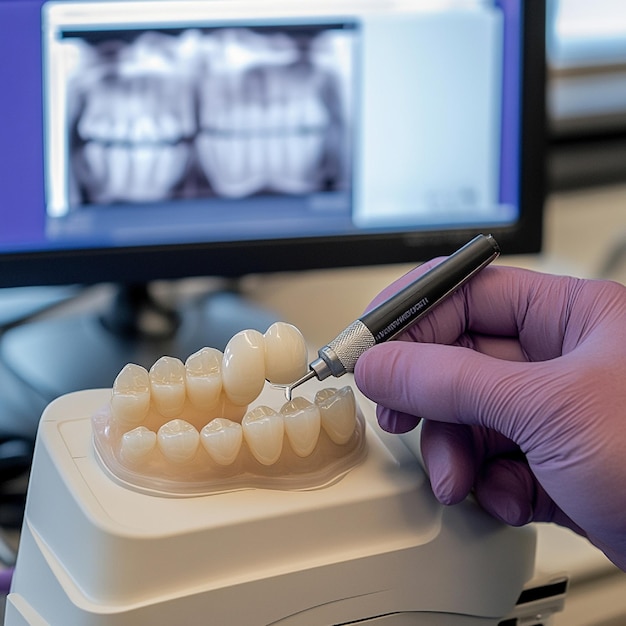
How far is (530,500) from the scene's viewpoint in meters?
0.51

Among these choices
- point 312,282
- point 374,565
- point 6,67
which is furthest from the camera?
point 312,282

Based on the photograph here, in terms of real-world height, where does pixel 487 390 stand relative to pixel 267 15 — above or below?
below

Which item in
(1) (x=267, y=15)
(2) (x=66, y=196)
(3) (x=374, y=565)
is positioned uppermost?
(1) (x=267, y=15)

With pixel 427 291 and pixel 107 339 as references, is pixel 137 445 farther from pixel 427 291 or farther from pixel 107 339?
pixel 107 339

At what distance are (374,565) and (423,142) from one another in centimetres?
42

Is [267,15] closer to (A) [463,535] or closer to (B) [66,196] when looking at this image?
(B) [66,196]

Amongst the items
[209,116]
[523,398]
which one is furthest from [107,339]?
[523,398]

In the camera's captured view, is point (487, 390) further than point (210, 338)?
No

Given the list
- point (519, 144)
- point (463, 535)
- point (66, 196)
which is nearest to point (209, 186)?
point (66, 196)

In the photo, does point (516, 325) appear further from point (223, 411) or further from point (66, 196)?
point (66, 196)

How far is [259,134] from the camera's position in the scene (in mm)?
740

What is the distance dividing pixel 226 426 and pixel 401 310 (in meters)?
0.12

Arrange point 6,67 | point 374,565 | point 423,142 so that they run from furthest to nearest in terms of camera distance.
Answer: point 423,142 < point 6,67 < point 374,565

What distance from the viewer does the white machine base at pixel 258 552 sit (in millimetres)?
411
